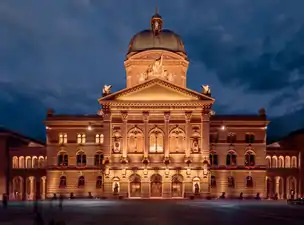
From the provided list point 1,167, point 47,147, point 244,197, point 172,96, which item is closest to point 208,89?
point 172,96

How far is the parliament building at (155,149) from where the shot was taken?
10019 centimetres

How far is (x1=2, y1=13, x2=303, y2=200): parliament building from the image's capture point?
100188 millimetres

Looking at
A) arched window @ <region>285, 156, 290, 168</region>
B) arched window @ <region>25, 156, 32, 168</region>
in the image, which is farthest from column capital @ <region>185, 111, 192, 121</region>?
arched window @ <region>25, 156, 32, 168</region>

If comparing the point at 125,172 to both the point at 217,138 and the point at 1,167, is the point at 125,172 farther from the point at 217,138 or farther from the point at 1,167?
the point at 1,167

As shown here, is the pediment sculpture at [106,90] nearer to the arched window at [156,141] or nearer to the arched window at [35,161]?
the arched window at [156,141]

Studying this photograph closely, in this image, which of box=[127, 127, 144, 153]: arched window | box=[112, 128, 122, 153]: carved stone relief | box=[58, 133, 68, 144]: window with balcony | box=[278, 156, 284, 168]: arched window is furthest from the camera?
box=[278, 156, 284, 168]: arched window

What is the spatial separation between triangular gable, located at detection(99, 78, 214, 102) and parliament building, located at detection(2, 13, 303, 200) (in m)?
0.16

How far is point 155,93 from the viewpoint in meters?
102

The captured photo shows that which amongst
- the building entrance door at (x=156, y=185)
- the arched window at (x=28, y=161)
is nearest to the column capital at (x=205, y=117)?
the building entrance door at (x=156, y=185)

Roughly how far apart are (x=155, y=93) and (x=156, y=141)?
7.91 m

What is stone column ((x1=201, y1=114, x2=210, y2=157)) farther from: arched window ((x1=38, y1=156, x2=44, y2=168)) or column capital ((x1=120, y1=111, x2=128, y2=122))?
arched window ((x1=38, y1=156, x2=44, y2=168))

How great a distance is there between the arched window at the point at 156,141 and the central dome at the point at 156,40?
19.4 meters

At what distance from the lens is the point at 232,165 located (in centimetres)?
10569

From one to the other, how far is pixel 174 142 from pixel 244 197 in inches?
611
